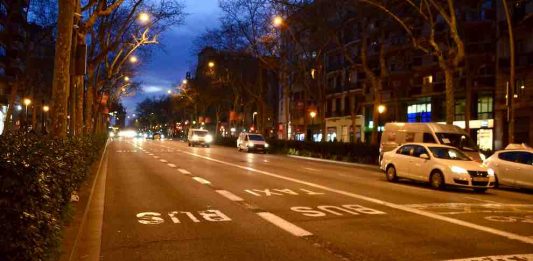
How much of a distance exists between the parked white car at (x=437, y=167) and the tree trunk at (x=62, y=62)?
1095 centimetres

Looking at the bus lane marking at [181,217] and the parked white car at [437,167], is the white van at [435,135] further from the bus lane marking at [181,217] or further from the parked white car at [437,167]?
the bus lane marking at [181,217]

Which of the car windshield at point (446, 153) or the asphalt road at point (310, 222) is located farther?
the car windshield at point (446, 153)

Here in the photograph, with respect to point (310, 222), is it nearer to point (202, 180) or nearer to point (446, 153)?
point (446, 153)

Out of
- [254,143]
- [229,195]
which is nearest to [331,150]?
[254,143]

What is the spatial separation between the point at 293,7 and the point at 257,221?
2723 centimetres

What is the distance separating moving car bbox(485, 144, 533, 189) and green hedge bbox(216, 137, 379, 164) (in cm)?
1465

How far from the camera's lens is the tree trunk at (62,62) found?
630 inches

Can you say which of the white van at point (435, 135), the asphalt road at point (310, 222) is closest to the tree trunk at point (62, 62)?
the asphalt road at point (310, 222)

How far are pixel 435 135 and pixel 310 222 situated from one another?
1532cm

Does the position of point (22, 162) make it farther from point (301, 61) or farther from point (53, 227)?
point (301, 61)

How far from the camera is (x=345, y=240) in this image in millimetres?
9578

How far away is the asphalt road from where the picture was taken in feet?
28.5

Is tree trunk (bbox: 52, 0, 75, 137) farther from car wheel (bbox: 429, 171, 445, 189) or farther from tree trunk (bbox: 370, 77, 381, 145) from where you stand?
tree trunk (bbox: 370, 77, 381, 145)

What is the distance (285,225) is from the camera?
36.2ft
